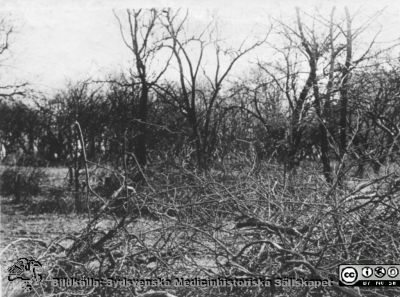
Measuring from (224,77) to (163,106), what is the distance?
11.7 feet

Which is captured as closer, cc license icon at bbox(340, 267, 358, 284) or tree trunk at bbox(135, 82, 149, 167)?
cc license icon at bbox(340, 267, 358, 284)

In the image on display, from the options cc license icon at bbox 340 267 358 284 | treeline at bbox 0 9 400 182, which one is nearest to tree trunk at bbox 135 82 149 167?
treeline at bbox 0 9 400 182

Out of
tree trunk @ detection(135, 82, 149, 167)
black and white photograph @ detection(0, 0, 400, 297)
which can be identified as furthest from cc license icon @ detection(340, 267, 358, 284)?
tree trunk @ detection(135, 82, 149, 167)

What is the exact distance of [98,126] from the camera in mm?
16750

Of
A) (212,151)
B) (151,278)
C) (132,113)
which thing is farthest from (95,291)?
(132,113)

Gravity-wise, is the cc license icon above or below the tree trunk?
below

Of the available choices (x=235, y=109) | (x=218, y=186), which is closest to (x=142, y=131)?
(x=235, y=109)

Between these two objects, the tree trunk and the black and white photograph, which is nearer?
the black and white photograph

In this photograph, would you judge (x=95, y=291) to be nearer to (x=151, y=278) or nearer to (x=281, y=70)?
(x=151, y=278)

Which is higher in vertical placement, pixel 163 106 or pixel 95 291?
pixel 163 106

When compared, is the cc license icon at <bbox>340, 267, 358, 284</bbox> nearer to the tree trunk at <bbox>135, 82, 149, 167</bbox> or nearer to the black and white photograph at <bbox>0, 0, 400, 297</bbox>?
the black and white photograph at <bbox>0, 0, 400, 297</bbox>

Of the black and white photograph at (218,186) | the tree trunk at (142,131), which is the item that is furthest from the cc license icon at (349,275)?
the tree trunk at (142,131)

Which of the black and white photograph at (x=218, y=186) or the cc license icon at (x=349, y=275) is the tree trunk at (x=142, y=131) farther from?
the cc license icon at (x=349, y=275)

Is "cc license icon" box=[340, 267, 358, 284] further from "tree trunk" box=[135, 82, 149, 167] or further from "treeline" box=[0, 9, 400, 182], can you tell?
"tree trunk" box=[135, 82, 149, 167]
